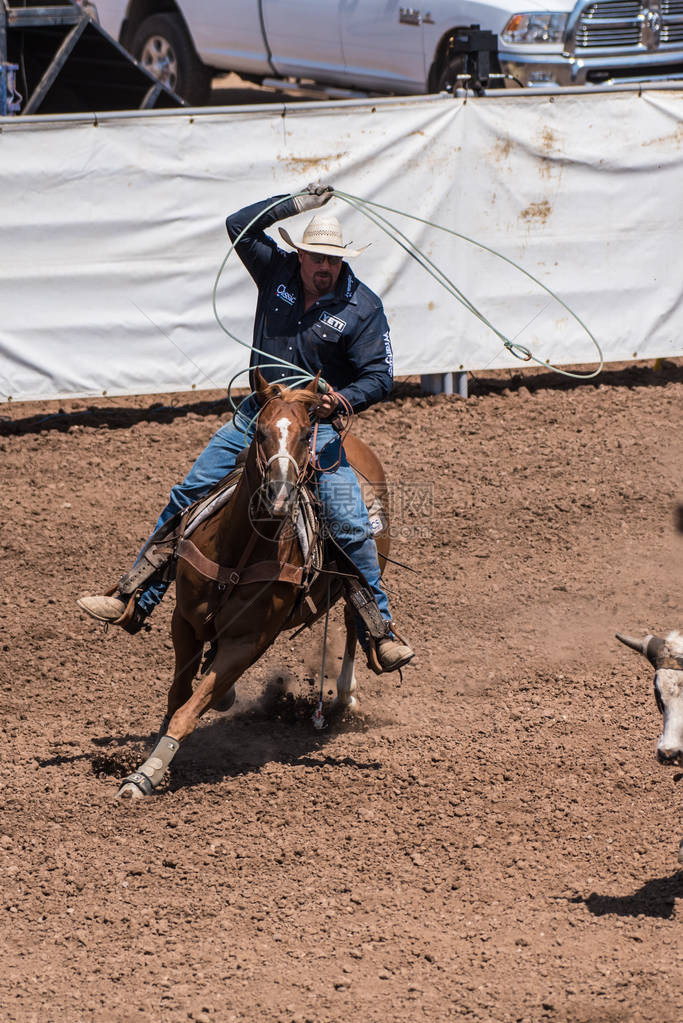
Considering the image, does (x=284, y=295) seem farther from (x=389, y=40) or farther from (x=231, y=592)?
(x=389, y=40)

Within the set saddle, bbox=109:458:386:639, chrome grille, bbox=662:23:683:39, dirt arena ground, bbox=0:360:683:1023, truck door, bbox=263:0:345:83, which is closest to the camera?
dirt arena ground, bbox=0:360:683:1023

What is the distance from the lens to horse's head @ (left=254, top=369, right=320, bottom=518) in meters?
5.93

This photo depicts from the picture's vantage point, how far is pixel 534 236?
11.9 metres

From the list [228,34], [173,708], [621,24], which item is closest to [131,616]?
[173,708]

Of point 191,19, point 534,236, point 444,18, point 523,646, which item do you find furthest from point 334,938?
point 191,19

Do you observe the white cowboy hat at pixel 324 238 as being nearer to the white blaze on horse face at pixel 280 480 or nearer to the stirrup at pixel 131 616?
the white blaze on horse face at pixel 280 480

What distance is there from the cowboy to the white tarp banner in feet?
13.3

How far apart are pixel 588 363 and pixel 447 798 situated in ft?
21.7

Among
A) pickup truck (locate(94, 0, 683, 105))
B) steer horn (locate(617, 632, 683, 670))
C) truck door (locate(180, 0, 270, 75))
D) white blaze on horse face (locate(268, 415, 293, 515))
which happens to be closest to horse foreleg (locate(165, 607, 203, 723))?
white blaze on horse face (locate(268, 415, 293, 515))

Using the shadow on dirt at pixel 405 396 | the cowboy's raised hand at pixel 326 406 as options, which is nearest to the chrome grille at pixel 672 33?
the shadow on dirt at pixel 405 396

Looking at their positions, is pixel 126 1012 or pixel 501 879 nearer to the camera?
pixel 126 1012

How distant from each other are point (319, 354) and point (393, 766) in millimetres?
2313

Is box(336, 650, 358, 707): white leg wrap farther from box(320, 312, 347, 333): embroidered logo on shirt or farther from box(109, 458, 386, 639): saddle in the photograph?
box(320, 312, 347, 333): embroidered logo on shirt

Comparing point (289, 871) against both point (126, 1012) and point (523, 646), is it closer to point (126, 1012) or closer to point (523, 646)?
point (126, 1012)
